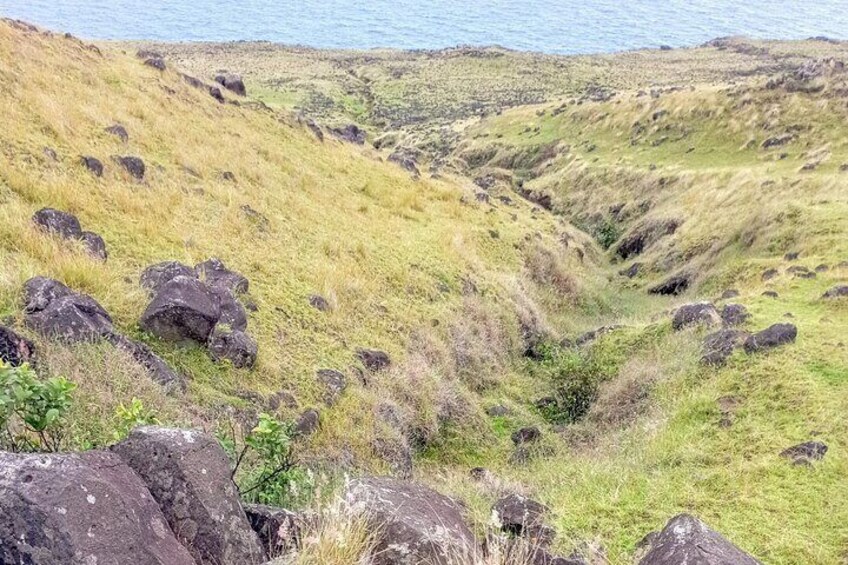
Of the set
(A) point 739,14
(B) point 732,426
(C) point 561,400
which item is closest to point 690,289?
(C) point 561,400

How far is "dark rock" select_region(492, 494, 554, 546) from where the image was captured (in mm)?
5758

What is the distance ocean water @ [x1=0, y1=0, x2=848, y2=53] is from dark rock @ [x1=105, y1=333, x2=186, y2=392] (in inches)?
5046

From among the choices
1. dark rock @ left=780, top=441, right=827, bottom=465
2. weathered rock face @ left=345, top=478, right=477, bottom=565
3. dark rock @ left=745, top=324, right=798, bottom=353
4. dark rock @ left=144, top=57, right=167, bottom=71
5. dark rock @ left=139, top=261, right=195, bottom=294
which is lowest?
dark rock @ left=780, top=441, right=827, bottom=465

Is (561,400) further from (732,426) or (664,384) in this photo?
(732,426)

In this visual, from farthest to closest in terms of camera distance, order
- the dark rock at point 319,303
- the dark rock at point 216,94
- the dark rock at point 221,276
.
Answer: the dark rock at point 216,94 < the dark rock at point 319,303 < the dark rock at point 221,276

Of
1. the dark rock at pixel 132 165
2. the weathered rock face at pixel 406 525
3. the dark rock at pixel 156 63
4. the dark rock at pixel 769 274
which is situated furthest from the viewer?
the dark rock at pixel 156 63

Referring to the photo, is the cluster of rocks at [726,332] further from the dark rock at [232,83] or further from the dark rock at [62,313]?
the dark rock at [232,83]

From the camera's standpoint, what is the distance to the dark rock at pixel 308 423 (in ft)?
26.6

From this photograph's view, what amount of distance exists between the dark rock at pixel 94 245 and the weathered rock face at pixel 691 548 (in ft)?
25.3

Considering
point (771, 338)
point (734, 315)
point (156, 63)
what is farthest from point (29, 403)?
point (156, 63)

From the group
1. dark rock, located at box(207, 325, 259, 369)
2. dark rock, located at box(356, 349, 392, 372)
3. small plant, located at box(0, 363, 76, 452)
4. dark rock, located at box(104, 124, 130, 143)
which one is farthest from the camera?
dark rock, located at box(104, 124, 130, 143)

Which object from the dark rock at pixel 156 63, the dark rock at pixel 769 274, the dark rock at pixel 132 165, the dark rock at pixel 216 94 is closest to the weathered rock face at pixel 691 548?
the dark rock at pixel 132 165

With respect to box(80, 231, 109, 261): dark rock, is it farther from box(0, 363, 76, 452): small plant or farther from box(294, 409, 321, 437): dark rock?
box(0, 363, 76, 452): small plant

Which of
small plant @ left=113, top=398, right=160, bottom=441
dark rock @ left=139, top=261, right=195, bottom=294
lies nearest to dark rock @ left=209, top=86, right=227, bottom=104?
dark rock @ left=139, top=261, right=195, bottom=294
